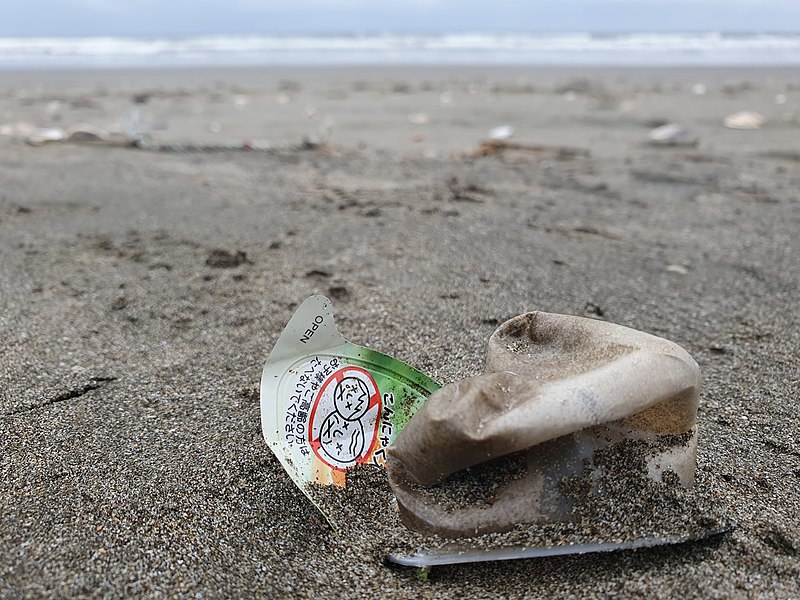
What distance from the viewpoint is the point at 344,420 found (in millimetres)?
1409

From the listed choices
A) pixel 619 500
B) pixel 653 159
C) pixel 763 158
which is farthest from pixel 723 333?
pixel 763 158

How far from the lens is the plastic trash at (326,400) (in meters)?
1.39

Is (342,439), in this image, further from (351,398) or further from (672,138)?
(672,138)

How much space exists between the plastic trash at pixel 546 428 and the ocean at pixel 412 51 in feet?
57.3

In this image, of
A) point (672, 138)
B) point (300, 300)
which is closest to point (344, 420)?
point (300, 300)

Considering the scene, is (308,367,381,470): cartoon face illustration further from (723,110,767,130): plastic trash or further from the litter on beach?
(723,110,767,130): plastic trash

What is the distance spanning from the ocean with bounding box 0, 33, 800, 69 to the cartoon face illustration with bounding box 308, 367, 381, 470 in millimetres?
17361

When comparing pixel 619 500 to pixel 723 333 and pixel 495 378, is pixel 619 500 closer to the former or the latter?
pixel 495 378

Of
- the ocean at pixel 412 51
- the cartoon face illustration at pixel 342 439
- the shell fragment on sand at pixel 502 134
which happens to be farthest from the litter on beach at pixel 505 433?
the ocean at pixel 412 51

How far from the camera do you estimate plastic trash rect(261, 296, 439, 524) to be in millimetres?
1386

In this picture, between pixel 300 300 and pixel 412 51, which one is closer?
pixel 300 300

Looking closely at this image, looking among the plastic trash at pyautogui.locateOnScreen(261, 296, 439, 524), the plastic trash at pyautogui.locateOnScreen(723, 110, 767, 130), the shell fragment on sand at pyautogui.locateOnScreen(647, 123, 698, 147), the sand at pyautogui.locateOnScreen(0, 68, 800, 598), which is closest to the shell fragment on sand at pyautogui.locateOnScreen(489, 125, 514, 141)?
the sand at pyautogui.locateOnScreen(0, 68, 800, 598)

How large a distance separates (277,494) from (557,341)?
2.20ft

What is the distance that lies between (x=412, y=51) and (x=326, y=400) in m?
22.6
